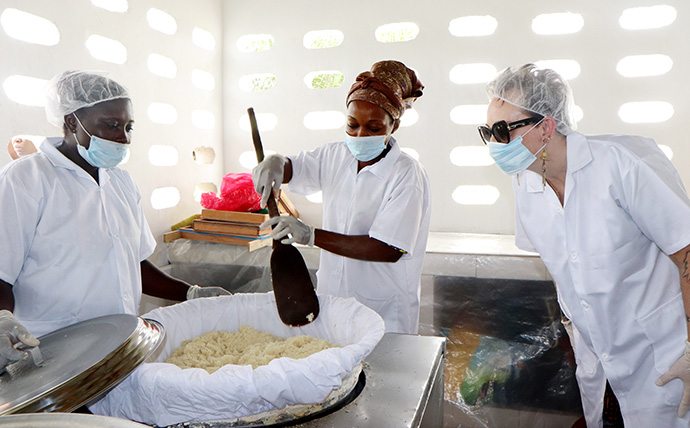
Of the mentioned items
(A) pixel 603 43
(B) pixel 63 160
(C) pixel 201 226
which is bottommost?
(C) pixel 201 226

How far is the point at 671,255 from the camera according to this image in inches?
51.1

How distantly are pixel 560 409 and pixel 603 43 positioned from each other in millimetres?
1945

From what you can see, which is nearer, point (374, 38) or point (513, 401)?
point (513, 401)

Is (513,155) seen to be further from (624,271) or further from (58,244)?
(58,244)

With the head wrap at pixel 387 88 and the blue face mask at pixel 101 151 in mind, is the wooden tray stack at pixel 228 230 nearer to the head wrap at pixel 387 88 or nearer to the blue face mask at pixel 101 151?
the head wrap at pixel 387 88

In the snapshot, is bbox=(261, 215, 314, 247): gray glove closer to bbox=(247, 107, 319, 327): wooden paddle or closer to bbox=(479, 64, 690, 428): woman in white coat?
bbox=(247, 107, 319, 327): wooden paddle

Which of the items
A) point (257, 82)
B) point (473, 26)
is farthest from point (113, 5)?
point (473, 26)

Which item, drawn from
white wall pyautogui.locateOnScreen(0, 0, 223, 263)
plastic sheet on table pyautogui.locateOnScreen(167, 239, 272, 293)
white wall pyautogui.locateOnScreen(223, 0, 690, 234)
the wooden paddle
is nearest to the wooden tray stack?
plastic sheet on table pyautogui.locateOnScreen(167, 239, 272, 293)

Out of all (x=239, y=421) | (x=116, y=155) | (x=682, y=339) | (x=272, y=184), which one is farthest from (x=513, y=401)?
(x=116, y=155)

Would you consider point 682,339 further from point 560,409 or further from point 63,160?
point 63,160

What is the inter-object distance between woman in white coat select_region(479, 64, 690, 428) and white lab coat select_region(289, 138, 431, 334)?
39 centimetres

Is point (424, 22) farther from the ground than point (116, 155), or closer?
farther from the ground

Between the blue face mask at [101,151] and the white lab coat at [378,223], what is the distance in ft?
2.80

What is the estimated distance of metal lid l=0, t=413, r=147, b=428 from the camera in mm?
509
